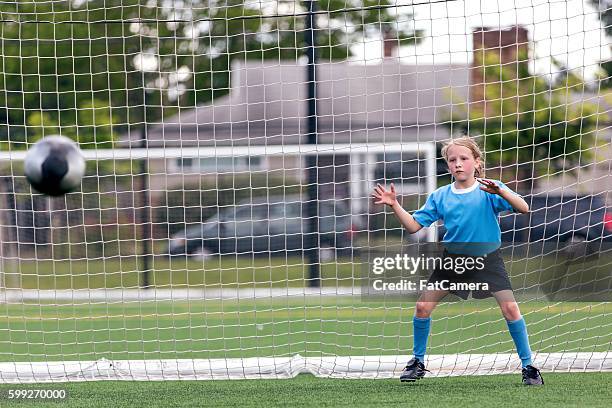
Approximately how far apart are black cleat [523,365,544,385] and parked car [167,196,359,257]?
492cm

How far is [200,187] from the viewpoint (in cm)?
1061

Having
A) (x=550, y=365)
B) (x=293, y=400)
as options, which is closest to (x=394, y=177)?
(x=550, y=365)

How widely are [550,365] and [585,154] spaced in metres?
6.97

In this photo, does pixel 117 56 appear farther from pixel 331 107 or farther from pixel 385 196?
pixel 385 196

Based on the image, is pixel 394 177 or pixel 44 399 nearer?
pixel 44 399

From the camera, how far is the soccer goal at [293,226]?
6164 millimetres

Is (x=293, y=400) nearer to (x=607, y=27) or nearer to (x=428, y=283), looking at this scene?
(x=428, y=283)

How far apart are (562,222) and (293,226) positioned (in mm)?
2818

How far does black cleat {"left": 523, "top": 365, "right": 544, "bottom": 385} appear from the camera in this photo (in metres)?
5.14

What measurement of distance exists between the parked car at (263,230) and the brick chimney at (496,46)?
6.72 ft

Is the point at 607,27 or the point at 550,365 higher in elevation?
the point at 607,27

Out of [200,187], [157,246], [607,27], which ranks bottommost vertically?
[157,246]

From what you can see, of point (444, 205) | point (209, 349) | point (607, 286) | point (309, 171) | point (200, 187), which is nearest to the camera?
point (444, 205)

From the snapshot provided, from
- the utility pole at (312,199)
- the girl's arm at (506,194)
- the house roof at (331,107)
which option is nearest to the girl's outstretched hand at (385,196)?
the girl's arm at (506,194)
